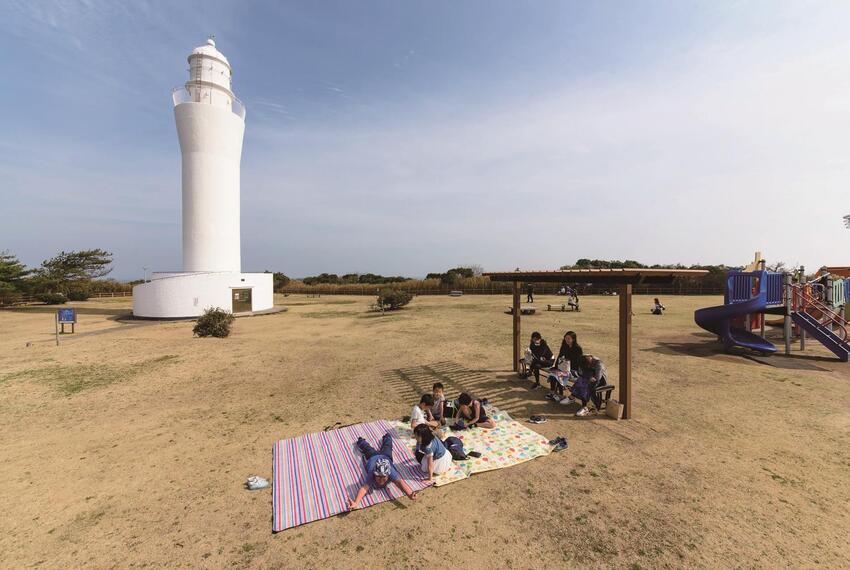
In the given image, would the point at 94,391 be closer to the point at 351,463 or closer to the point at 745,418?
the point at 351,463

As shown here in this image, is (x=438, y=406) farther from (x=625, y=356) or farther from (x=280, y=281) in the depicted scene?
(x=280, y=281)

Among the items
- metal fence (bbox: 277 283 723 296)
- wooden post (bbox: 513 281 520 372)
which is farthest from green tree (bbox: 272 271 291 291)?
wooden post (bbox: 513 281 520 372)

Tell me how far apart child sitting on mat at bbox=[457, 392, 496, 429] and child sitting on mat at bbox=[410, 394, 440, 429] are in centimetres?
50

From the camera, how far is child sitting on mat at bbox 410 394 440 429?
5.61 m

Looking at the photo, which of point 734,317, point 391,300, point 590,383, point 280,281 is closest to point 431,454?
point 590,383

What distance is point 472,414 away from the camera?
6.00 metres

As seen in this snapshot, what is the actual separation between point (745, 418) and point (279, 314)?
24313 millimetres

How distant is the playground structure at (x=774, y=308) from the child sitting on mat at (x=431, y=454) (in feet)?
38.9

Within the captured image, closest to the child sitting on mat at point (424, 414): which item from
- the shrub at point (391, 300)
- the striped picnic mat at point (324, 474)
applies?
the striped picnic mat at point (324, 474)

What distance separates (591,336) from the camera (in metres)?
14.0

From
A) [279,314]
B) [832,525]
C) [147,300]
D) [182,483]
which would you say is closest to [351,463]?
[182,483]

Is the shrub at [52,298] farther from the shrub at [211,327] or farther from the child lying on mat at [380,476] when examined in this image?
the child lying on mat at [380,476]

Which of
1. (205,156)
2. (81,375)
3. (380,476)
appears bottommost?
(81,375)

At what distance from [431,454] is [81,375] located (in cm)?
1025
